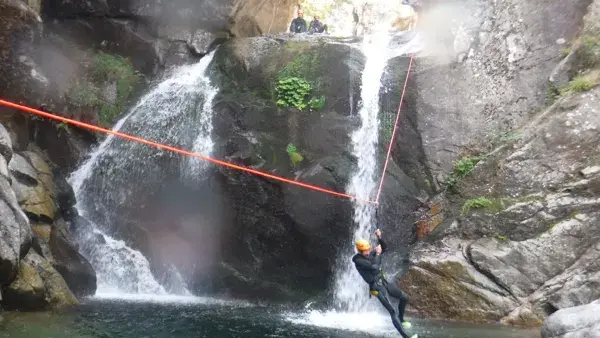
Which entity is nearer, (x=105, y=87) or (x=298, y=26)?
(x=105, y=87)

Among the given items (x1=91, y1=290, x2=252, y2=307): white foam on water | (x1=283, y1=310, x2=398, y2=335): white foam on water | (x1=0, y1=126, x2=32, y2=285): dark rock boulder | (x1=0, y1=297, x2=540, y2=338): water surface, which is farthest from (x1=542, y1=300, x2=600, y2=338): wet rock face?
(x1=0, y1=126, x2=32, y2=285): dark rock boulder

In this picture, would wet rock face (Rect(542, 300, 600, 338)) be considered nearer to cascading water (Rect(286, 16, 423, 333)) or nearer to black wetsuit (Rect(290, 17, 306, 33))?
cascading water (Rect(286, 16, 423, 333))

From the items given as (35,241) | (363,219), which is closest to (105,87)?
(35,241)

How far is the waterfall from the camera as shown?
37.6ft

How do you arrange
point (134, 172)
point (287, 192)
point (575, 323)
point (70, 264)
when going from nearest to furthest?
point (575, 323), point (70, 264), point (287, 192), point (134, 172)

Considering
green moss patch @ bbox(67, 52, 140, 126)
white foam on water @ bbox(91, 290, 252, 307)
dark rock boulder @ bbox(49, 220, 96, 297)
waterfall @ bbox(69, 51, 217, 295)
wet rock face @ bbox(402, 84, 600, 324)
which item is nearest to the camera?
wet rock face @ bbox(402, 84, 600, 324)

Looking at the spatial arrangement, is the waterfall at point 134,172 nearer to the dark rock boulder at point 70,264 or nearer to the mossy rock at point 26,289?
the dark rock boulder at point 70,264

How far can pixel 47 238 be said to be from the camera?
380 inches

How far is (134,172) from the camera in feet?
40.6

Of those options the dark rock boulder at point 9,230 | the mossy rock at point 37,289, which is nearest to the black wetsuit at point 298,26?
the dark rock boulder at point 9,230

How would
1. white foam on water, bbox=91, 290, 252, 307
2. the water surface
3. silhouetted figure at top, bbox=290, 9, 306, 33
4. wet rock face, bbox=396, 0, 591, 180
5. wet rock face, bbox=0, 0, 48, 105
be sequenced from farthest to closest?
1. silhouetted figure at top, bbox=290, 9, 306, 33
2. wet rock face, bbox=0, 0, 48, 105
3. wet rock face, bbox=396, 0, 591, 180
4. white foam on water, bbox=91, 290, 252, 307
5. the water surface

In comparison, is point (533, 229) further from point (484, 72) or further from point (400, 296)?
point (484, 72)

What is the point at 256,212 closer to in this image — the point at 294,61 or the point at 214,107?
the point at 214,107

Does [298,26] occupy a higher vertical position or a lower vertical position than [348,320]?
A: higher
